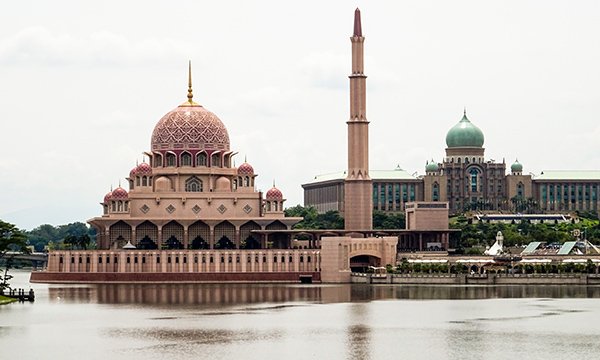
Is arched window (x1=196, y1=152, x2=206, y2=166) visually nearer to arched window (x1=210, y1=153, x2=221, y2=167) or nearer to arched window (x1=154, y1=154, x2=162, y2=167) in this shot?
arched window (x1=210, y1=153, x2=221, y2=167)

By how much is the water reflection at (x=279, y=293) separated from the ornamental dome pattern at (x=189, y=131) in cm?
2231

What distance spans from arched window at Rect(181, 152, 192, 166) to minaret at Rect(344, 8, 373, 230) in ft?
58.8

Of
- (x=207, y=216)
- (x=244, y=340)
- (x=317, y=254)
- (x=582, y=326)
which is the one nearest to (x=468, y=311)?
(x=582, y=326)

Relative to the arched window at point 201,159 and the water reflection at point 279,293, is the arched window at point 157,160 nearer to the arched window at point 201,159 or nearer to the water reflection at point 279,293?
the arched window at point 201,159

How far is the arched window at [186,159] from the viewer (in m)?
168

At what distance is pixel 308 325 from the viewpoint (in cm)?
9612

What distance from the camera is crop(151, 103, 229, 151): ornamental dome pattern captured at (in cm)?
16775

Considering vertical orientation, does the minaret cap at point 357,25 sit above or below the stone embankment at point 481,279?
above

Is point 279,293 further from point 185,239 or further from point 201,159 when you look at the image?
point 201,159

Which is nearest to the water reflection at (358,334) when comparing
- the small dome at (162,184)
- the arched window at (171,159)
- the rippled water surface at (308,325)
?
the rippled water surface at (308,325)

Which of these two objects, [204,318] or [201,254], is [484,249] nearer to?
[201,254]

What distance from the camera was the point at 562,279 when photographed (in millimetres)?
143125

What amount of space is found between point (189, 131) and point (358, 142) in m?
19.3

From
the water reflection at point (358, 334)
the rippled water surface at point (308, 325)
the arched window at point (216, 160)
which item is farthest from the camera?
the arched window at point (216, 160)
